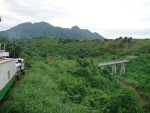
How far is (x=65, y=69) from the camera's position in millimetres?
49219

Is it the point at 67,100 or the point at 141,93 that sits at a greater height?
the point at 67,100

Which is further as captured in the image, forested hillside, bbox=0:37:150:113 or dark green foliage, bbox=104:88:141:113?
dark green foliage, bbox=104:88:141:113

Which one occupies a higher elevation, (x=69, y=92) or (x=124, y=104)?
(x=69, y=92)

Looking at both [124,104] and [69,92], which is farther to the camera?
[69,92]

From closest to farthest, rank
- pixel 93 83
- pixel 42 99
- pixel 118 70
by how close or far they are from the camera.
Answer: pixel 42 99 → pixel 93 83 → pixel 118 70

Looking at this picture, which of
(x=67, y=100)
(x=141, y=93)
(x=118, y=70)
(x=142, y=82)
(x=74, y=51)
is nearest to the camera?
(x=67, y=100)

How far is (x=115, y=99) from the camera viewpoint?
31250 mm

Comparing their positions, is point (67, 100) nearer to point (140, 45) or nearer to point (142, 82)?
point (142, 82)

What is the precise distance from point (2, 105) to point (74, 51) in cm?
8012

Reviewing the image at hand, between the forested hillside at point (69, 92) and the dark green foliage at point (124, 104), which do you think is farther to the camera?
the dark green foliage at point (124, 104)

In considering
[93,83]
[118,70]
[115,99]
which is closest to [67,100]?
[115,99]

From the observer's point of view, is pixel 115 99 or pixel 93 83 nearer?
pixel 115 99

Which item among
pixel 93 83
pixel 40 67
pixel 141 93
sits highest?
pixel 40 67

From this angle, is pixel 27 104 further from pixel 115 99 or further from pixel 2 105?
pixel 115 99
